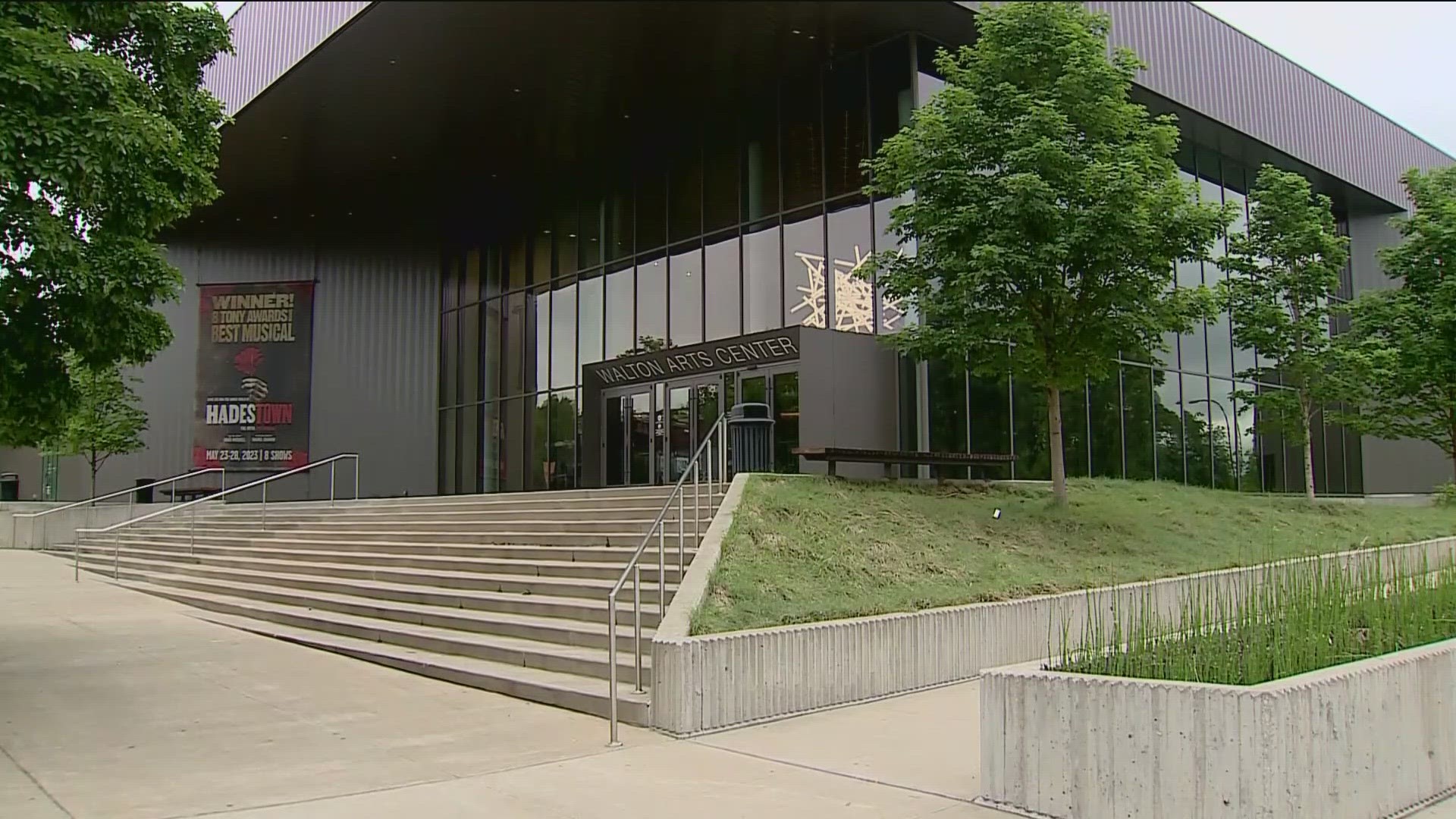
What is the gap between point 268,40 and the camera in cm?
2197

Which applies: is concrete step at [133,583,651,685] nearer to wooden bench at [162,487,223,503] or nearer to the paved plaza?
the paved plaza

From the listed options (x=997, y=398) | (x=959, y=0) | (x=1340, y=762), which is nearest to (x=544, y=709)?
(x=1340, y=762)

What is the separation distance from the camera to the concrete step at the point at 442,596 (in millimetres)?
10680

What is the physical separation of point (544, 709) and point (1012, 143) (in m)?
10.3

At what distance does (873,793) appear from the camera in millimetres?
6254

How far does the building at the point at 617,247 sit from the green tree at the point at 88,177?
7443 millimetres

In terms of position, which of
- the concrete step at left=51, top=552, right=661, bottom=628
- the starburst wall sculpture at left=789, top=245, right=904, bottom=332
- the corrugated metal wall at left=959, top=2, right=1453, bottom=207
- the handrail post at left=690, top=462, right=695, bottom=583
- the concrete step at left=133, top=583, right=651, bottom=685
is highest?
the corrugated metal wall at left=959, top=2, right=1453, bottom=207

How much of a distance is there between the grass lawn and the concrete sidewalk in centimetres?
141

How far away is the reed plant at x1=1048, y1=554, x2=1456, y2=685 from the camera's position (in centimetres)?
599

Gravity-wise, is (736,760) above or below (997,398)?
below

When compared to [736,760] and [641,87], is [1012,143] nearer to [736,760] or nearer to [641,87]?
[641,87]

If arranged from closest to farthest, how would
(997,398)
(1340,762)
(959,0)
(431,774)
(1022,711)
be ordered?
(1340,762)
(1022,711)
(431,774)
(959,0)
(997,398)

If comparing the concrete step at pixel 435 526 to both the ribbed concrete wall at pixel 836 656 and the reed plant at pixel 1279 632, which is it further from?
the reed plant at pixel 1279 632

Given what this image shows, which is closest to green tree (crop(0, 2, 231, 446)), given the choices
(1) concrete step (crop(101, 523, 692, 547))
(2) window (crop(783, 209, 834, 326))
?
(1) concrete step (crop(101, 523, 692, 547))
